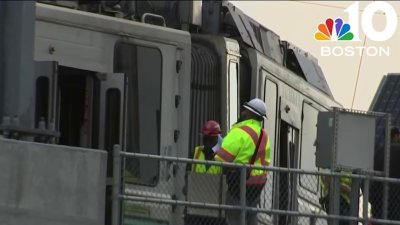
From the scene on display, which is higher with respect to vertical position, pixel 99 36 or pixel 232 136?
pixel 99 36

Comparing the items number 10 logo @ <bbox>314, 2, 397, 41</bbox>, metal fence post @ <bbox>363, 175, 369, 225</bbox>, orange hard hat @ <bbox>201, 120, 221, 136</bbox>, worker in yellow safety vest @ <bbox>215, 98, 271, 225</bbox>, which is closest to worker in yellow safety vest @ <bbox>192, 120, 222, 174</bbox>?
orange hard hat @ <bbox>201, 120, 221, 136</bbox>

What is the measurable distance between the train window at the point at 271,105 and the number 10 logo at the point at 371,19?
381 inches

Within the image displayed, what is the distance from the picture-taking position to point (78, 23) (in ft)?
30.8

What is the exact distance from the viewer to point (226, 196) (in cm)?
876

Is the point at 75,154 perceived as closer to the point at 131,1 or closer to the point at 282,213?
the point at 282,213

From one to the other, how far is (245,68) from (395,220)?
2.68m

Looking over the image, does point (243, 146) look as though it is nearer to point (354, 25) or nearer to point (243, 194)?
point (243, 194)

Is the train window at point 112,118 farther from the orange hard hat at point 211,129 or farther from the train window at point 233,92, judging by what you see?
the train window at point 233,92

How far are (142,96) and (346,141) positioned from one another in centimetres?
201

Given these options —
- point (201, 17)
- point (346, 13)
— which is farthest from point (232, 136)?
point (346, 13)

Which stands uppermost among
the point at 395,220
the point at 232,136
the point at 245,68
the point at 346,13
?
the point at 346,13

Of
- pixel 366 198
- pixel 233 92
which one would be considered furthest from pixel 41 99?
pixel 366 198

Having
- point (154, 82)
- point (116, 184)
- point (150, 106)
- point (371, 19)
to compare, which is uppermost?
point (371, 19)

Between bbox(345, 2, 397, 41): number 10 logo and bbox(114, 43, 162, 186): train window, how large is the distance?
11.7 m
